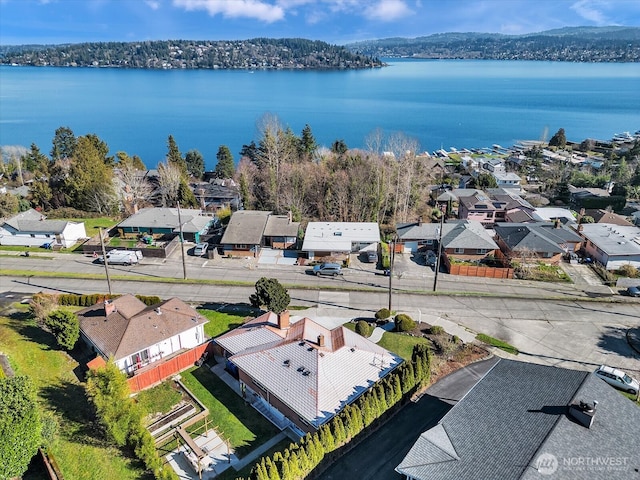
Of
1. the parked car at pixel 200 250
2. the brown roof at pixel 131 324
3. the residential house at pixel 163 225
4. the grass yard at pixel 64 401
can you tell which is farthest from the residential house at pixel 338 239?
the grass yard at pixel 64 401

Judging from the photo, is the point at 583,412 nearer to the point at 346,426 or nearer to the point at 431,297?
the point at 346,426

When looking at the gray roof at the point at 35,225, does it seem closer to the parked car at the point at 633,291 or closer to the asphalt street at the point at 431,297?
the asphalt street at the point at 431,297

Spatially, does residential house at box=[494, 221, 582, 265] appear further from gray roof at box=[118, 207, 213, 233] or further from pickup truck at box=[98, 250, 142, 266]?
pickup truck at box=[98, 250, 142, 266]

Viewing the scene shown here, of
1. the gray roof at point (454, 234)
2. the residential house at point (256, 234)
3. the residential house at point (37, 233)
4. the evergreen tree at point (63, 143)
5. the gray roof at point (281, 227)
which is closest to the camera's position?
the gray roof at point (454, 234)

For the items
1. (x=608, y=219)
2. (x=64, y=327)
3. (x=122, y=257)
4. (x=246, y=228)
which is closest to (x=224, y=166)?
(x=246, y=228)

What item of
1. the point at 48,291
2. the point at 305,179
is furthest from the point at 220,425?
the point at 305,179

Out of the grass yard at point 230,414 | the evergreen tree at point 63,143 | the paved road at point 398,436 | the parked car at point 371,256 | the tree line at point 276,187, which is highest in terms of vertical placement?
the evergreen tree at point 63,143
